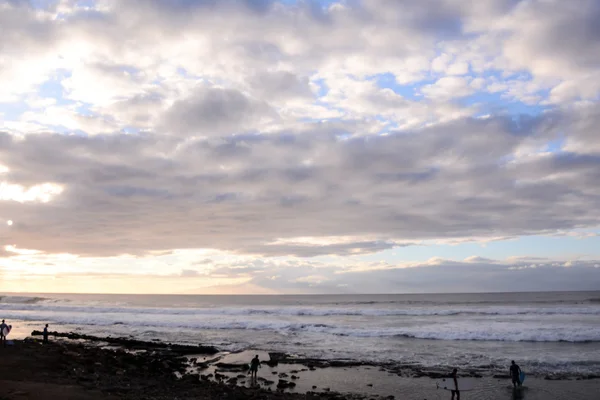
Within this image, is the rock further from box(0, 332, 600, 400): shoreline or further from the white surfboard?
the white surfboard

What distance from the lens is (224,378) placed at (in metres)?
20.7

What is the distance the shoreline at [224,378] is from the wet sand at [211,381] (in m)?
0.04

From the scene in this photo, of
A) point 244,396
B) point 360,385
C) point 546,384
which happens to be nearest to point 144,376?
point 244,396

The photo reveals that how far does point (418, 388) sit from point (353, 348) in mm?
11218

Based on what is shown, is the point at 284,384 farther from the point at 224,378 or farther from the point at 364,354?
the point at 364,354

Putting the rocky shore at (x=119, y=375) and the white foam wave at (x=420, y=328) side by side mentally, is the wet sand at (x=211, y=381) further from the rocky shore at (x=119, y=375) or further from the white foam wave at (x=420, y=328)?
the white foam wave at (x=420, y=328)

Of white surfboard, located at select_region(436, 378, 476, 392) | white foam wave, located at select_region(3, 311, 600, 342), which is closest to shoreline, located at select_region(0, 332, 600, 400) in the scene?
white surfboard, located at select_region(436, 378, 476, 392)

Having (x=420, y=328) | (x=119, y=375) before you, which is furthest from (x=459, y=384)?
(x=420, y=328)

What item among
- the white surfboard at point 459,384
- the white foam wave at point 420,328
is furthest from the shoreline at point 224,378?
the white foam wave at point 420,328

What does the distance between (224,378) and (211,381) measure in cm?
121

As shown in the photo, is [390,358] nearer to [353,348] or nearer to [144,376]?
[353,348]

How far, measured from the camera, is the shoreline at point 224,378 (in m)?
17.3

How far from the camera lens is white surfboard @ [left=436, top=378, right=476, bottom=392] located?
18305mm

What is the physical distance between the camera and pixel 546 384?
64.3ft
